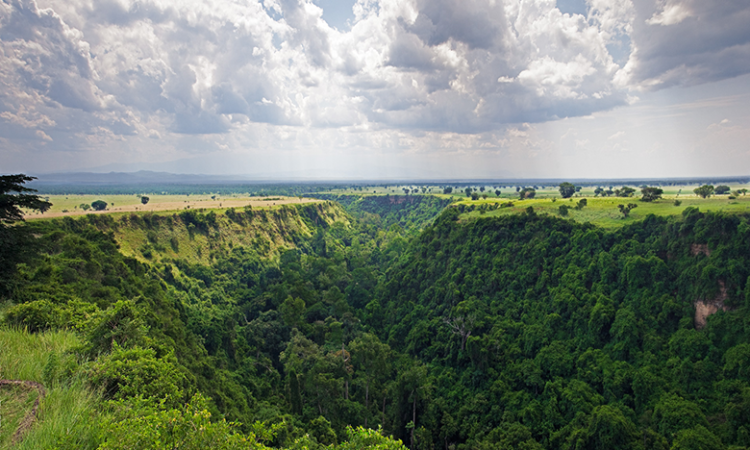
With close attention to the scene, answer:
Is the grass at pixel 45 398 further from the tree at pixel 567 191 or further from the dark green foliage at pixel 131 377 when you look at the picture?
the tree at pixel 567 191

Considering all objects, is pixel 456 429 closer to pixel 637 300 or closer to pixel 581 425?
pixel 581 425

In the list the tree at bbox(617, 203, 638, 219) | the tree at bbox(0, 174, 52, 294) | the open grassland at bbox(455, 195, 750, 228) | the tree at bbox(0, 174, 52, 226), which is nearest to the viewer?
the tree at bbox(0, 174, 52, 226)

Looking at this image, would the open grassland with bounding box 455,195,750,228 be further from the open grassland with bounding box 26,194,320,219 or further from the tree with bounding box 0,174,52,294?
the open grassland with bounding box 26,194,320,219

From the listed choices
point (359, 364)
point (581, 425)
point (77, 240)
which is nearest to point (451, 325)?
point (359, 364)

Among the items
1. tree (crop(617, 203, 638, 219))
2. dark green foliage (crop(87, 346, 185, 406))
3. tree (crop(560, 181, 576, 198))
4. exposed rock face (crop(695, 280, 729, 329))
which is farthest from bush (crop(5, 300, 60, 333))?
tree (crop(560, 181, 576, 198))

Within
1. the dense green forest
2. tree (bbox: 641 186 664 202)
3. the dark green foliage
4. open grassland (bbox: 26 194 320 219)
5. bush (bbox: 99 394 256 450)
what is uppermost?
tree (bbox: 641 186 664 202)

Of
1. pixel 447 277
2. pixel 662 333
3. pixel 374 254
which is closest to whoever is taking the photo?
pixel 662 333

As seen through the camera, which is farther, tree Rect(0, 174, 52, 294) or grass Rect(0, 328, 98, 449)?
tree Rect(0, 174, 52, 294)
